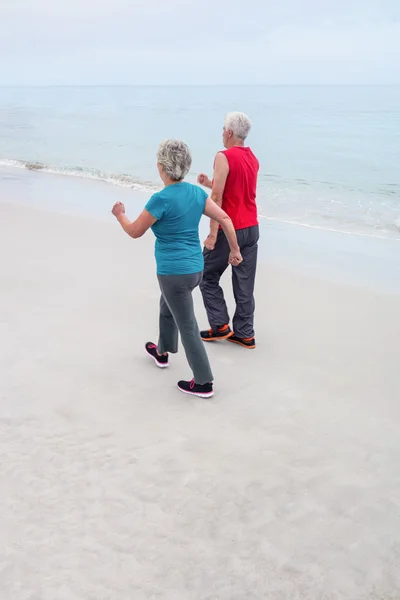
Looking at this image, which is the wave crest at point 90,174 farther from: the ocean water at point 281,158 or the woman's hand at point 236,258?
the woman's hand at point 236,258

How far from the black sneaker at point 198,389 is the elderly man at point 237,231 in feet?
3.11

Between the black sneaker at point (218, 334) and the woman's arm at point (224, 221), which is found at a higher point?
the woman's arm at point (224, 221)

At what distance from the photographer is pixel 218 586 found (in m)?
2.48

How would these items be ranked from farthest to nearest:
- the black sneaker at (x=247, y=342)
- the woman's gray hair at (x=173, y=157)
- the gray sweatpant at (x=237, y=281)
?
the black sneaker at (x=247, y=342) → the gray sweatpant at (x=237, y=281) → the woman's gray hair at (x=173, y=157)

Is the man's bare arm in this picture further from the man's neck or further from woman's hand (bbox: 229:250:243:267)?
woman's hand (bbox: 229:250:243:267)

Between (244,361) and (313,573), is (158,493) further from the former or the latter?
(244,361)

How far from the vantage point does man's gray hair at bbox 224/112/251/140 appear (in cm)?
434

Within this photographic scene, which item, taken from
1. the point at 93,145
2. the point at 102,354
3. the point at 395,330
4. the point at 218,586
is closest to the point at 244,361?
the point at 102,354

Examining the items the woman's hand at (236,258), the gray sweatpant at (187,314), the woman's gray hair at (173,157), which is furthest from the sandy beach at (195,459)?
the woman's gray hair at (173,157)

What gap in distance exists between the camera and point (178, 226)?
3.66 meters

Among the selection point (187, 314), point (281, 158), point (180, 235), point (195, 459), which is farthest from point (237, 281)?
point (281, 158)

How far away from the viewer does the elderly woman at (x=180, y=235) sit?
3.53 metres

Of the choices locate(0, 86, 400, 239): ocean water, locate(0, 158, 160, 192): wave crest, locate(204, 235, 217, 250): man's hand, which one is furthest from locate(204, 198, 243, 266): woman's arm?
locate(0, 158, 160, 192): wave crest

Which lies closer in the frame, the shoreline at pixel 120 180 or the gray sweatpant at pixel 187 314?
the gray sweatpant at pixel 187 314
